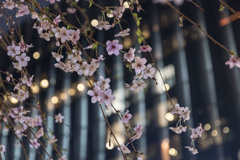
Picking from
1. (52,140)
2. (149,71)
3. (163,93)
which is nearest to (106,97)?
(149,71)

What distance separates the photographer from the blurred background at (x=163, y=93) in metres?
3.35

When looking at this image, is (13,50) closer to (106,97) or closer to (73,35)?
(73,35)

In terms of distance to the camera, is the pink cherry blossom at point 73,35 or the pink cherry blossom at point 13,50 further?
the pink cherry blossom at point 13,50

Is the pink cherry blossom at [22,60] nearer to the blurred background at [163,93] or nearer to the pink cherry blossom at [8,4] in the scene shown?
the pink cherry blossom at [8,4]

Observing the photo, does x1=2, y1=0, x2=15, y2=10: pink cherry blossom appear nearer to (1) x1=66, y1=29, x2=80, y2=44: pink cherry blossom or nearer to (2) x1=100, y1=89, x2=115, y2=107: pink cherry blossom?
(1) x1=66, y1=29, x2=80, y2=44: pink cherry blossom

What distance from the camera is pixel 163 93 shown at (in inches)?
165

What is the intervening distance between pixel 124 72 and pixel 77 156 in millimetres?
1585

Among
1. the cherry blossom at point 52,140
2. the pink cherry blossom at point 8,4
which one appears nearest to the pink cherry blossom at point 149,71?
the cherry blossom at point 52,140

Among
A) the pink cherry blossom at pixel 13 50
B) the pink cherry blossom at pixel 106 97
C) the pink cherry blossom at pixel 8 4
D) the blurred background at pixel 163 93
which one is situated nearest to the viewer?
the pink cherry blossom at pixel 106 97

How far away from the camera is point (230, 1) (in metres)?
3.48

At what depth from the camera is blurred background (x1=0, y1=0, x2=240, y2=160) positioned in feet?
11.0

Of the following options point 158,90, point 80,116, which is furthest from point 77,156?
point 158,90

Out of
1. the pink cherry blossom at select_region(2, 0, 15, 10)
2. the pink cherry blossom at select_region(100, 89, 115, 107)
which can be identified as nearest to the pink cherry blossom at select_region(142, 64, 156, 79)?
the pink cherry blossom at select_region(100, 89, 115, 107)

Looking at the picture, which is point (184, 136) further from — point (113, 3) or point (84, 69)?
point (84, 69)
